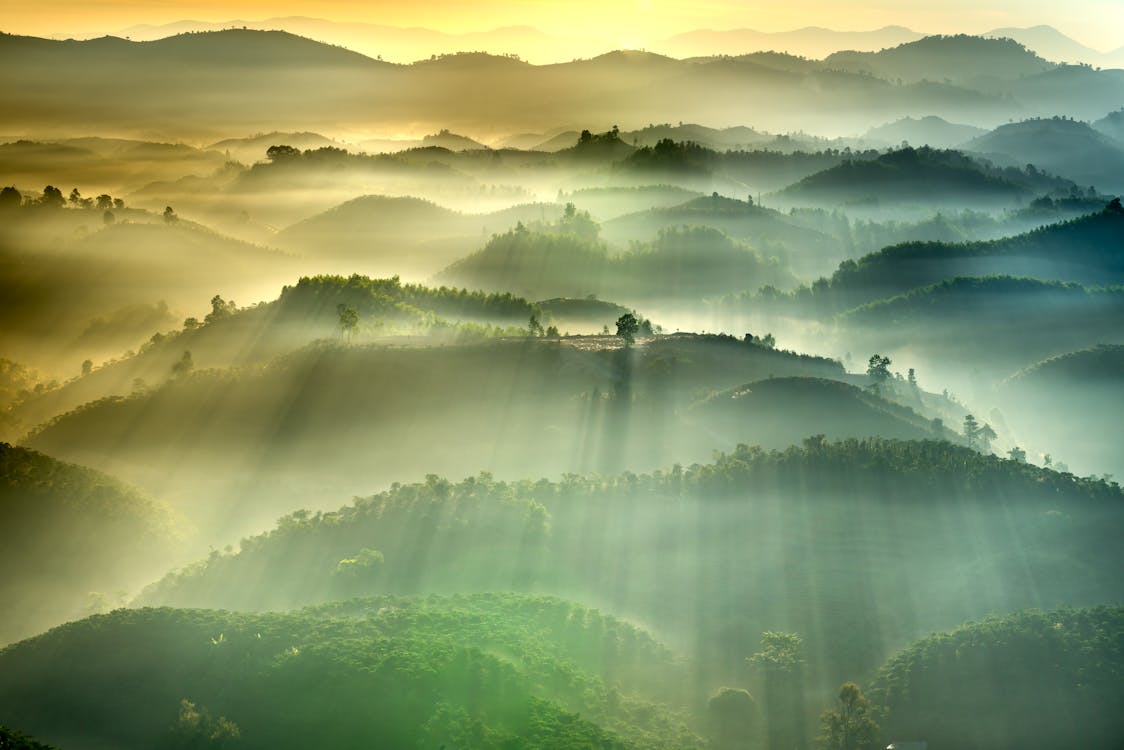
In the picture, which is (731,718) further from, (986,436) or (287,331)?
(287,331)

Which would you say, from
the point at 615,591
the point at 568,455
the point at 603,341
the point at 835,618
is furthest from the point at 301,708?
the point at 603,341

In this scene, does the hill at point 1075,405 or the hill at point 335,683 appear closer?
the hill at point 335,683

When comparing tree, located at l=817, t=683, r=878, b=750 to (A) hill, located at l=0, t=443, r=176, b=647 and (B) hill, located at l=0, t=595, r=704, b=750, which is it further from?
(A) hill, located at l=0, t=443, r=176, b=647

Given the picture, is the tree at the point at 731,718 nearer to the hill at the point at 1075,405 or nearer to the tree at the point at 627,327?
the tree at the point at 627,327

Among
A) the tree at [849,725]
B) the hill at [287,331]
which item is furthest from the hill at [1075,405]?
the tree at [849,725]

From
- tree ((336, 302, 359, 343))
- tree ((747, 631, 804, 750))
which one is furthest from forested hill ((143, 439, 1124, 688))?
tree ((336, 302, 359, 343))

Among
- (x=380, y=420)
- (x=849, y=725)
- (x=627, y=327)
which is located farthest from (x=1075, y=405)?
(x=849, y=725)
